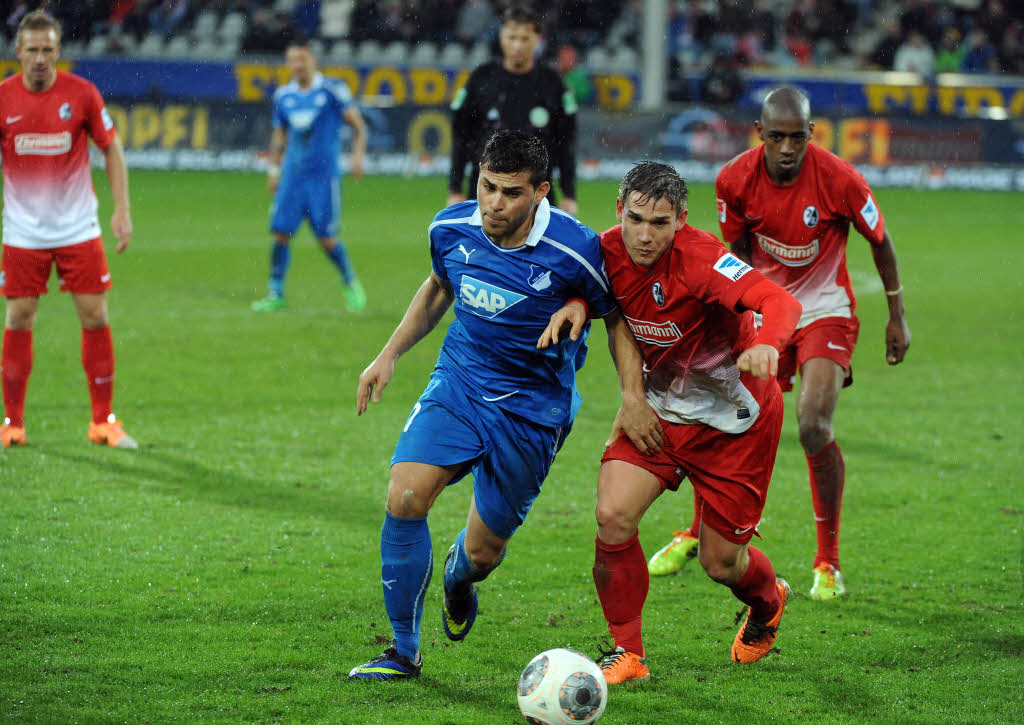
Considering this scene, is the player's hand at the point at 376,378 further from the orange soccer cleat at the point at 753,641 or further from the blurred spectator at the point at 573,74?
the blurred spectator at the point at 573,74

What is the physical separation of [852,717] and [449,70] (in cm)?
2499

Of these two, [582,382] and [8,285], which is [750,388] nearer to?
[8,285]

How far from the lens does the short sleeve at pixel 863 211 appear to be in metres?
5.26

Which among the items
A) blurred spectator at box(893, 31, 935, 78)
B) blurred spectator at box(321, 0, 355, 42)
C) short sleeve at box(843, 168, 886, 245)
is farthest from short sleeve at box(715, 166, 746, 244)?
blurred spectator at box(321, 0, 355, 42)

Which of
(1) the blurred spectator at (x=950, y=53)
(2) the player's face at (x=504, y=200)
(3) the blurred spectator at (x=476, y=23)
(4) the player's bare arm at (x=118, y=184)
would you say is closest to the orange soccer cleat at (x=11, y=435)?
(4) the player's bare arm at (x=118, y=184)

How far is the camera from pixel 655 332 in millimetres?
4344

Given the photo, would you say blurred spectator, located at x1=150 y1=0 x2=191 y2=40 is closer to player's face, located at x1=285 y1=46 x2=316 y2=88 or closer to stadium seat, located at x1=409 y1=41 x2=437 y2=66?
stadium seat, located at x1=409 y1=41 x2=437 y2=66

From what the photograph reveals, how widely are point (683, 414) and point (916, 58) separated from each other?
84.6ft

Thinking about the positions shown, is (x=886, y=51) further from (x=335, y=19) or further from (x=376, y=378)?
(x=376, y=378)

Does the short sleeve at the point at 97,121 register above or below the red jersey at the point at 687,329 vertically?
above

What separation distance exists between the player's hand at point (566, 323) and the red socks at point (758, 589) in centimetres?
103

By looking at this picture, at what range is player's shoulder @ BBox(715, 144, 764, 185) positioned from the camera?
5.42m

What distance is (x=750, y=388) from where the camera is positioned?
441 centimetres

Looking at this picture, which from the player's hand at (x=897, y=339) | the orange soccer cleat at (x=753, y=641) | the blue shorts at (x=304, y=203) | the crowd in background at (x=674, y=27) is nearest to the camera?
the orange soccer cleat at (x=753, y=641)
